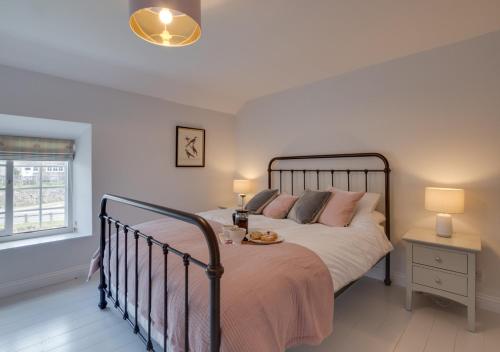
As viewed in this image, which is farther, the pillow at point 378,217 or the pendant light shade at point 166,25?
the pillow at point 378,217

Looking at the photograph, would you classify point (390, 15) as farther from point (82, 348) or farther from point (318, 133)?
point (82, 348)

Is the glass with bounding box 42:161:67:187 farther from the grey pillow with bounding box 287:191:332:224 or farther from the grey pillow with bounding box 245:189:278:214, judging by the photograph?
the grey pillow with bounding box 287:191:332:224

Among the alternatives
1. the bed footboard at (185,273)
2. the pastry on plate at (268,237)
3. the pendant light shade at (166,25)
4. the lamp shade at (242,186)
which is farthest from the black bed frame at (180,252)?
the pendant light shade at (166,25)

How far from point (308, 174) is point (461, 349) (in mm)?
2107

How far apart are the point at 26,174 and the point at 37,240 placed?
0.78 metres

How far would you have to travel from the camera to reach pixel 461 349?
1682 millimetres

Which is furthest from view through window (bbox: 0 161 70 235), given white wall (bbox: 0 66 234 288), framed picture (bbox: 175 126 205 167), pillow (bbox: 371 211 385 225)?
pillow (bbox: 371 211 385 225)

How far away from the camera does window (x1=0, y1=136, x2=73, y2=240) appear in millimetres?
2770

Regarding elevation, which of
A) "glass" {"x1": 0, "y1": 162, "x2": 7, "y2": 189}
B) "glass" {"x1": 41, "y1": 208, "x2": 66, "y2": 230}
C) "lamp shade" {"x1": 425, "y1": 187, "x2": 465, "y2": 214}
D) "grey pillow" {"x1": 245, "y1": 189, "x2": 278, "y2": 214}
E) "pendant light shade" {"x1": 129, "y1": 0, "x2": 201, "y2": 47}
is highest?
"pendant light shade" {"x1": 129, "y1": 0, "x2": 201, "y2": 47}

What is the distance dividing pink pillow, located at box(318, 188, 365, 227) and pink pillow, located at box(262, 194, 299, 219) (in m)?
0.40

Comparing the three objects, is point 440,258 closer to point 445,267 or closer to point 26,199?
point 445,267

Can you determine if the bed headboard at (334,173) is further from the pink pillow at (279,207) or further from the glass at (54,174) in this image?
the glass at (54,174)

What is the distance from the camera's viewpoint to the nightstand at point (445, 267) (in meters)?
1.87

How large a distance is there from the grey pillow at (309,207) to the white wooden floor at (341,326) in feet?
2.54
